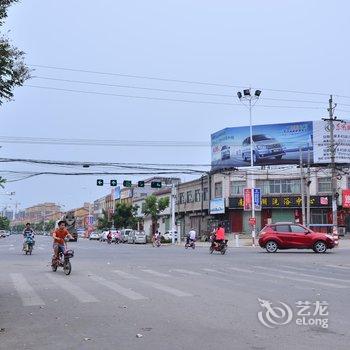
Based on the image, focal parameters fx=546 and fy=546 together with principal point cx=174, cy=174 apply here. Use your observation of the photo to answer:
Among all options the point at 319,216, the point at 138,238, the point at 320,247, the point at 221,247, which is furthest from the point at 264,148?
the point at 221,247

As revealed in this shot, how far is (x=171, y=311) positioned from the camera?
9.69 m

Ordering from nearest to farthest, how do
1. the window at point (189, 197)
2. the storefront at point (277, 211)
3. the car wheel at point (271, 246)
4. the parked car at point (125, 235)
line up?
the car wheel at point (271, 246), the storefront at point (277, 211), the parked car at point (125, 235), the window at point (189, 197)

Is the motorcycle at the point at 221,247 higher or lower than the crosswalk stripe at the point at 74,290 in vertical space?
higher

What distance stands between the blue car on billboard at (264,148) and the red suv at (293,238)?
3092cm

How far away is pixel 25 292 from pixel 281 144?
50537mm

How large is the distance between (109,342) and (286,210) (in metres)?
53.2

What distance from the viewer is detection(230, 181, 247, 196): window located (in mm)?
60303

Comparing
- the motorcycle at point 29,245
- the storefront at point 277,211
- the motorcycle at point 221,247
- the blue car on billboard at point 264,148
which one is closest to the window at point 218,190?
the storefront at point 277,211

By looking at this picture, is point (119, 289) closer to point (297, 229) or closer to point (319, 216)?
point (297, 229)

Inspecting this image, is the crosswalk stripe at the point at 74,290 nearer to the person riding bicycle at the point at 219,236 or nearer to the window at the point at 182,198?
the person riding bicycle at the point at 219,236

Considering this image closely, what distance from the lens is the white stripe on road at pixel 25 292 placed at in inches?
431

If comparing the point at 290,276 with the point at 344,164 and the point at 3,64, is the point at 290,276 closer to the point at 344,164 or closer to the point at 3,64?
the point at 3,64

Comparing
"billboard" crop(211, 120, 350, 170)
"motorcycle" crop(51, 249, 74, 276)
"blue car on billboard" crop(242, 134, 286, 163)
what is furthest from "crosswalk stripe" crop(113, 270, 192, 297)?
"blue car on billboard" crop(242, 134, 286, 163)

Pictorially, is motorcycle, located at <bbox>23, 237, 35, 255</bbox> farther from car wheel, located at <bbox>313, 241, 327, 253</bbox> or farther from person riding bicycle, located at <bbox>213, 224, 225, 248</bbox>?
car wheel, located at <bbox>313, 241, 327, 253</bbox>
